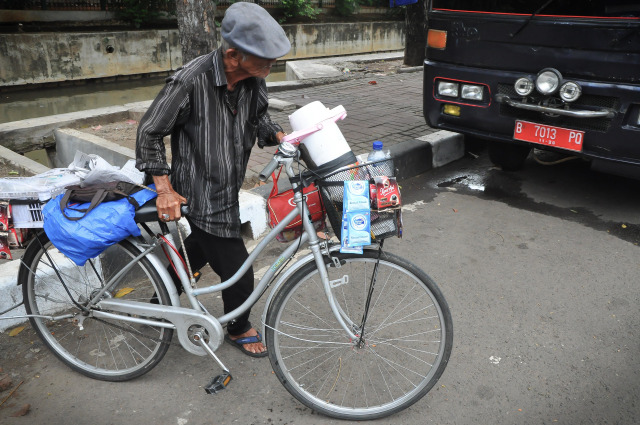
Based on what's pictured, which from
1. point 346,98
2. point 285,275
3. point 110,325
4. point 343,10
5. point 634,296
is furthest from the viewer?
point 343,10

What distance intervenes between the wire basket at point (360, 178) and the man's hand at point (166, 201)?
23.9 inches

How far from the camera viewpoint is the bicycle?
215 centimetres

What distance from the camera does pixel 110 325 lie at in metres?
2.55

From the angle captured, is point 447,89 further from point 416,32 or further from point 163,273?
point 416,32

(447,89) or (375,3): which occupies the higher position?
Answer: (375,3)

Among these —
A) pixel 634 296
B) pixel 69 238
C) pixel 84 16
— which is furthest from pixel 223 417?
pixel 84 16

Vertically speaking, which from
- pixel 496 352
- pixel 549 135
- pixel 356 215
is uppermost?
pixel 356 215

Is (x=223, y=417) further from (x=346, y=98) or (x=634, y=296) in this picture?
(x=346, y=98)

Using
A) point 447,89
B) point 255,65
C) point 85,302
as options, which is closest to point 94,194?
point 85,302

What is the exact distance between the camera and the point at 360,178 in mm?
1965

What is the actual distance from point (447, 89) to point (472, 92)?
0.25m

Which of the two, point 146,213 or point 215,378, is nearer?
point 146,213

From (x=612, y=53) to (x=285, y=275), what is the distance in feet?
9.88

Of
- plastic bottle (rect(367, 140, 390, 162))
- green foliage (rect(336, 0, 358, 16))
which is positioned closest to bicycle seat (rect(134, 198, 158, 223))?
plastic bottle (rect(367, 140, 390, 162))
